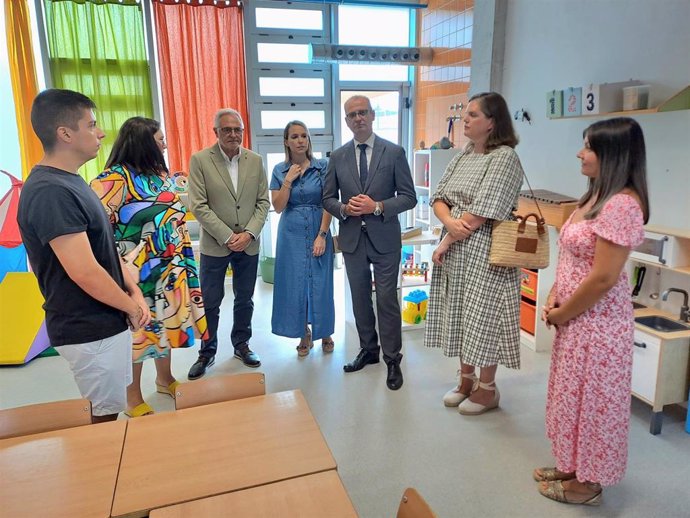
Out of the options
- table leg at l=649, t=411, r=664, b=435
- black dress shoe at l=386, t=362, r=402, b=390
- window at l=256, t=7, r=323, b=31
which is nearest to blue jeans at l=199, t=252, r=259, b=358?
black dress shoe at l=386, t=362, r=402, b=390

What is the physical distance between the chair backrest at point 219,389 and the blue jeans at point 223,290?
1444mm

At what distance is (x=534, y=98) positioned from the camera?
144 inches

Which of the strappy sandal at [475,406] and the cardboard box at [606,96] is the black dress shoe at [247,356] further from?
the cardboard box at [606,96]

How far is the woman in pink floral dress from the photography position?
5.36 ft

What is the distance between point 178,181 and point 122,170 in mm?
2438

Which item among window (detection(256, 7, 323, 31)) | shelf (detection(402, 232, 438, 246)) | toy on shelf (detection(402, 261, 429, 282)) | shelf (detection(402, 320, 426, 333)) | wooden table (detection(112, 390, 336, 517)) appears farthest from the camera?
window (detection(256, 7, 323, 31))

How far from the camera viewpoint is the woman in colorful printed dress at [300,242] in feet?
10.2

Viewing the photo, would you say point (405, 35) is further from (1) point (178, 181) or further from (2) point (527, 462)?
(2) point (527, 462)

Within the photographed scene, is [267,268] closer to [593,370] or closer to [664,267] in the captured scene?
[664,267]

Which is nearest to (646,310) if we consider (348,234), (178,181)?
(348,234)

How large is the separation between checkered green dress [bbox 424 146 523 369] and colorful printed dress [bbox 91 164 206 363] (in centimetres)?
135

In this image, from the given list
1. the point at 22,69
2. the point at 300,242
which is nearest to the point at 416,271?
the point at 300,242

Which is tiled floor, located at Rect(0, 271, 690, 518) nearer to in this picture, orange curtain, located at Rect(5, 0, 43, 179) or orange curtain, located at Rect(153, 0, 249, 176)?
orange curtain, located at Rect(5, 0, 43, 179)

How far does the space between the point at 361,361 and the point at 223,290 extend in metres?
0.99
